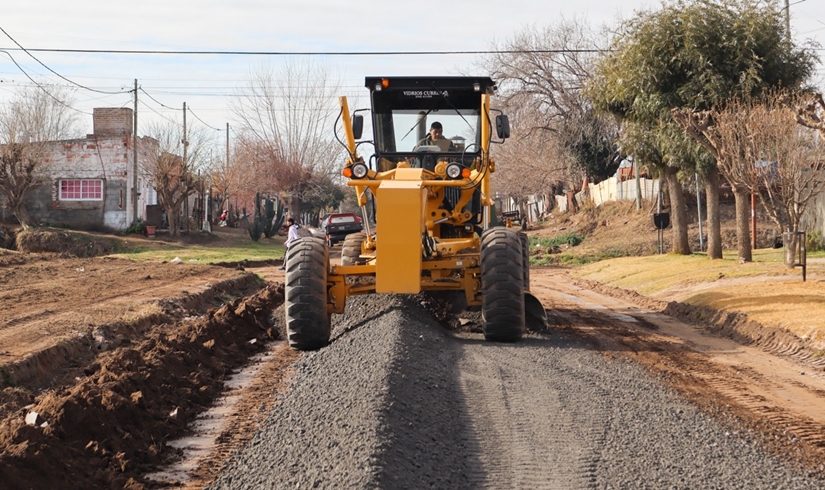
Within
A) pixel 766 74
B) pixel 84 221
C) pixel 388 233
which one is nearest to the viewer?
pixel 388 233

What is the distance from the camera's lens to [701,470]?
6652 mm

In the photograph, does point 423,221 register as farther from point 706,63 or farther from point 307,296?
point 706,63

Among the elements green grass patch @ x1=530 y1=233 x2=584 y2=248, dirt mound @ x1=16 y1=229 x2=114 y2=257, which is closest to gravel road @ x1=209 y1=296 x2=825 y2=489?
dirt mound @ x1=16 y1=229 x2=114 y2=257

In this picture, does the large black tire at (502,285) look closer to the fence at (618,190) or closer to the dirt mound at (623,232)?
the dirt mound at (623,232)

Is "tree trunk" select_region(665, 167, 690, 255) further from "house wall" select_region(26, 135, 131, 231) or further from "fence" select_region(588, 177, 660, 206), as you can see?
"house wall" select_region(26, 135, 131, 231)

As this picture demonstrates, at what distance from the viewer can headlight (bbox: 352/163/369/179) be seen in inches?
495

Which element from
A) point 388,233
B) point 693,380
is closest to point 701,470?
point 693,380

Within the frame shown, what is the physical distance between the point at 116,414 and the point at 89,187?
123 feet

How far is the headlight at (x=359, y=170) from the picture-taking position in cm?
1256

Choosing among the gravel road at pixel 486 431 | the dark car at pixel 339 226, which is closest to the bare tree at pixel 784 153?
the gravel road at pixel 486 431

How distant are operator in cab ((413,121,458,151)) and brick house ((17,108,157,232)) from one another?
102 ft

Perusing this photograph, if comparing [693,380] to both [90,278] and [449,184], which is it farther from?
[90,278]

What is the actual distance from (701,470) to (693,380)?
3880mm

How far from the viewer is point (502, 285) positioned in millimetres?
11789
